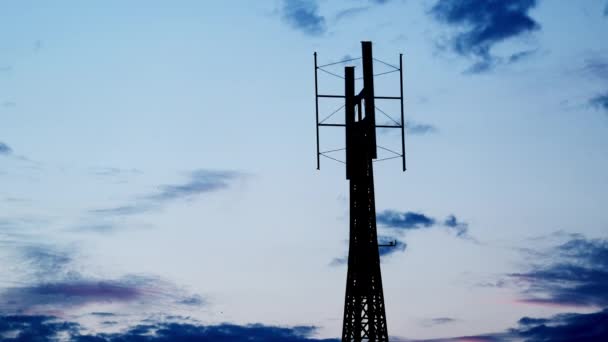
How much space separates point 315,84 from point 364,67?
3.75 m

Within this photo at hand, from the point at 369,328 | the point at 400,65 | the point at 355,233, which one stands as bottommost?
the point at 369,328

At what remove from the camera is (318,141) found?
8081 centimetres

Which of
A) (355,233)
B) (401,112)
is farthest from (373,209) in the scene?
(401,112)

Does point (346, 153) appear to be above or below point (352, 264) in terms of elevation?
above

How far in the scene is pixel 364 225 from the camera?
82.1 metres

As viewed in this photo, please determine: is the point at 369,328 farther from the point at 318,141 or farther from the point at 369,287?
the point at 318,141

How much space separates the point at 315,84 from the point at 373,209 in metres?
9.42

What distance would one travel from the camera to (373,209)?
82.3m

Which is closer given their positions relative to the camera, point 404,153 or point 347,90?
point 404,153

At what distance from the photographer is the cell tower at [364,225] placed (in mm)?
81250

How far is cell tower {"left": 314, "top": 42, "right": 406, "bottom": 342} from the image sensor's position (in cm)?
8125

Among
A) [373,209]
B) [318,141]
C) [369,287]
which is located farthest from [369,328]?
[318,141]

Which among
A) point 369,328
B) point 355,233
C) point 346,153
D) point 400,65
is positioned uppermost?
point 400,65

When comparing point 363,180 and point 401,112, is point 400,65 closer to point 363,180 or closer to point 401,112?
point 401,112
